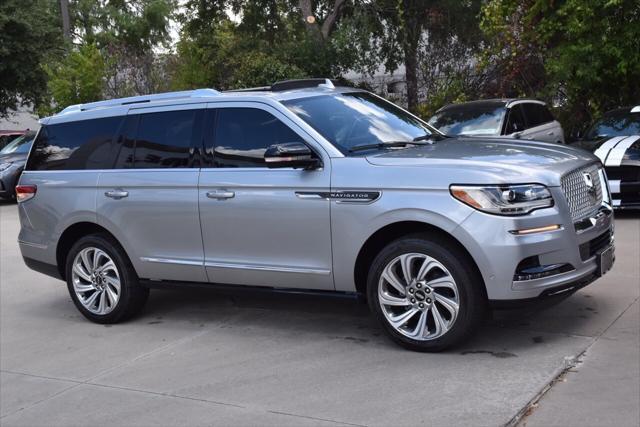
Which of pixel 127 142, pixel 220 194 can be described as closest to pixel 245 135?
pixel 220 194

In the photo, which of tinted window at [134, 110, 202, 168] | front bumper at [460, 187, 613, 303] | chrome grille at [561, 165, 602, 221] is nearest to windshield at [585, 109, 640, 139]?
chrome grille at [561, 165, 602, 221]

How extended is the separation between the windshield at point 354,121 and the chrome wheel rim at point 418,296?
95 cm

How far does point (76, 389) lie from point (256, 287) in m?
1.51

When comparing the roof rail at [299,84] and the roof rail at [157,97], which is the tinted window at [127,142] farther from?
the roof rail at [299,84]

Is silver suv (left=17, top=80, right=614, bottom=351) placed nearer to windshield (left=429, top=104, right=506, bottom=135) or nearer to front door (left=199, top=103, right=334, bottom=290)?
front door (left=199, top=103, right=334, bottom=290)

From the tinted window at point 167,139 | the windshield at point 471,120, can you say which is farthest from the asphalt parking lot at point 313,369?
the windshield at point 471,120

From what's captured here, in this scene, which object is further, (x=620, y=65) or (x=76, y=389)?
(x=620, y=65)

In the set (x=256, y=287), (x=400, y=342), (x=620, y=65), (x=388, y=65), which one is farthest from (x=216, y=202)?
(x=388, y=65)

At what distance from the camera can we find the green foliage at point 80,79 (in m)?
23.0

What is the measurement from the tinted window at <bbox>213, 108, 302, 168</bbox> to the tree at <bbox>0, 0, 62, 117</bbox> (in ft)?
74.8

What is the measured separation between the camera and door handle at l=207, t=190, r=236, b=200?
591 centimetres

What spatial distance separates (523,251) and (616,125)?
25.0 feet

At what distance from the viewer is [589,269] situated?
5.20 meters

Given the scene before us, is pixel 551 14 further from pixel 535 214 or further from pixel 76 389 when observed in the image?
pixel 76 389
